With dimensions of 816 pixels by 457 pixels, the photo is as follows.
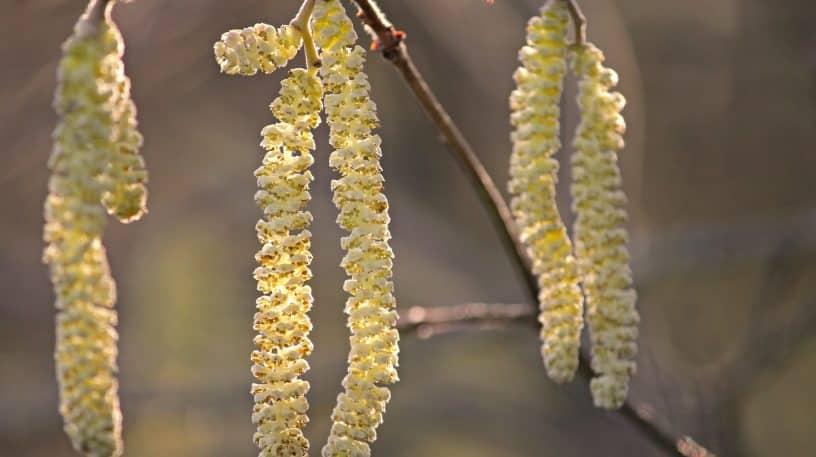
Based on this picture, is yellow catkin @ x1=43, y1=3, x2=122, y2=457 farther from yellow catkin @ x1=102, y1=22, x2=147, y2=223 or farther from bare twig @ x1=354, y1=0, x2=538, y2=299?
bare twig @ x1=354, y1=0, x2=538, y2=299

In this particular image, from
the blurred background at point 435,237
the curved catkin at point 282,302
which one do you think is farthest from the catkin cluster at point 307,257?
the blurred background at point 435,237

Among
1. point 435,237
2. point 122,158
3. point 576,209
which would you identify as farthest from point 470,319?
point 435,237

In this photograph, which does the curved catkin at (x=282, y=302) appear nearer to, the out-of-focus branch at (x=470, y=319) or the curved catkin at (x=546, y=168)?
the curved catkin at (x=546, y=168)

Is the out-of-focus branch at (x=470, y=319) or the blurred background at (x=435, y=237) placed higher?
the out-of-focus branch at (x=470, y=319)

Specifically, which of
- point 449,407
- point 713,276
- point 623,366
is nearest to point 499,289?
point 449,407

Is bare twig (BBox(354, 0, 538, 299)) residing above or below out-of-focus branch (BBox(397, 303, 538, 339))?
above

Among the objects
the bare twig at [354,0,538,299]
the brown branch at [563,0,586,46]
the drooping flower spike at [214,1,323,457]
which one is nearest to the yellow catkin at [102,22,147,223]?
the drooping flower spike at [214,1,323,457]
